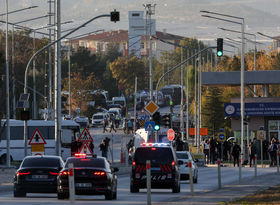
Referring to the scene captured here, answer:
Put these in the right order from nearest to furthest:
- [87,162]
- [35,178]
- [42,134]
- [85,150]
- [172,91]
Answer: [87,162] < [35,178] < [85,150] < [42,134] < [172,91]

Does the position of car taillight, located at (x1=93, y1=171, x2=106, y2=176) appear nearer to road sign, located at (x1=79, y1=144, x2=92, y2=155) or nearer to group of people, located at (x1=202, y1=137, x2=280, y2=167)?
road sign, located at (x1=79, y1=144, x2=92, y2=155)

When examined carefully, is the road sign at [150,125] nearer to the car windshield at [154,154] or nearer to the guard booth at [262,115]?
the car windshield at [154,154]

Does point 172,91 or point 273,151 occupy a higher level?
point 172,91

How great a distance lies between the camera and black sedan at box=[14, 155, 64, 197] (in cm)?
3288

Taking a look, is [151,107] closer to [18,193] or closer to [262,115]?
[18,193]

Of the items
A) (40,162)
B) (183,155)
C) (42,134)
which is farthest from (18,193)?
(42,134)

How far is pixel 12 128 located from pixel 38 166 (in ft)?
121

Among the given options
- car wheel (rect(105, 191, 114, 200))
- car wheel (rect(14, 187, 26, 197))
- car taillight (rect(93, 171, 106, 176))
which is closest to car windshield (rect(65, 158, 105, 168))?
car taillight (rect(93, 171, 106, 176))

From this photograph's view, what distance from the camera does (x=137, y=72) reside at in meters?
176

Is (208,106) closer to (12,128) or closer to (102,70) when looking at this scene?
(12,128)

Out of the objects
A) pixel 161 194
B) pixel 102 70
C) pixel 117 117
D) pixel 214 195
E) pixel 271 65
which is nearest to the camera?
pixel 214 195

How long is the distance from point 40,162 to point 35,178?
0.89m

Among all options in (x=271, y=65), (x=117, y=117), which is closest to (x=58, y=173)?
(x=117, y=117)

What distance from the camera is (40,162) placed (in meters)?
33.6
